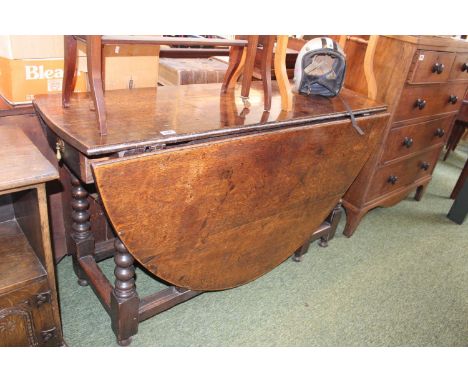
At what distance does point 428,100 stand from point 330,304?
129cm

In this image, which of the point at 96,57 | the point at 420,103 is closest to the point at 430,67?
the point at 420,103

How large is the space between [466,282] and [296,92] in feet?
4.76

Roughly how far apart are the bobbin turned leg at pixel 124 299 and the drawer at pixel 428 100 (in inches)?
61.4

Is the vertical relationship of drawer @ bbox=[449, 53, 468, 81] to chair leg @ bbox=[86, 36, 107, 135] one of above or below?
above

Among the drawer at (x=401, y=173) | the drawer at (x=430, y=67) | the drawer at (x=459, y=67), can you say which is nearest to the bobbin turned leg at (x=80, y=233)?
the drawer at (x=401, y=173)

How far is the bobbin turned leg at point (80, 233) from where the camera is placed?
1618 millimetres

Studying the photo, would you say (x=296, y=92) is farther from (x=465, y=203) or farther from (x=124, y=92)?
(x=465, y=203)

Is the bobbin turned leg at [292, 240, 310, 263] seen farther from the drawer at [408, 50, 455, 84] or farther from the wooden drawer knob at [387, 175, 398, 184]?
the drawer at [408, 50, 455, 84]

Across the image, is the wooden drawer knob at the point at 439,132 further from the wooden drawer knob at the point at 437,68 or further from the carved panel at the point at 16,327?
the carved panel at the point at 16,327

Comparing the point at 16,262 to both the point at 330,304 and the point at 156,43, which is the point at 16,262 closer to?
the point at 156,43

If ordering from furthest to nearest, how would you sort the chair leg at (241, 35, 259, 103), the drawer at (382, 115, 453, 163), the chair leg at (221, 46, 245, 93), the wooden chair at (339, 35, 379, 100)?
the drawer at (382, 115, 453, 163)
the wooden chair at (339, 35, 379, 100)
the chair leg at (221, 46, 245, 93)
the chair leg at (241, 35, 259, 103)

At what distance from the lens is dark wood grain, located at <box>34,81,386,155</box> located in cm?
106

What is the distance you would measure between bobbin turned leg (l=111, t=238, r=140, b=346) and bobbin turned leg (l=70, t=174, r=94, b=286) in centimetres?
35

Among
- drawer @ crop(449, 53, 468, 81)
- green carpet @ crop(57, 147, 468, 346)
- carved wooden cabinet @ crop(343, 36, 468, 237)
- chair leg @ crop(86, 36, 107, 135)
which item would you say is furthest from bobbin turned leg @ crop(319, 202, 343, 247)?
chair leg @ crop(86, 36, 107, 135)
